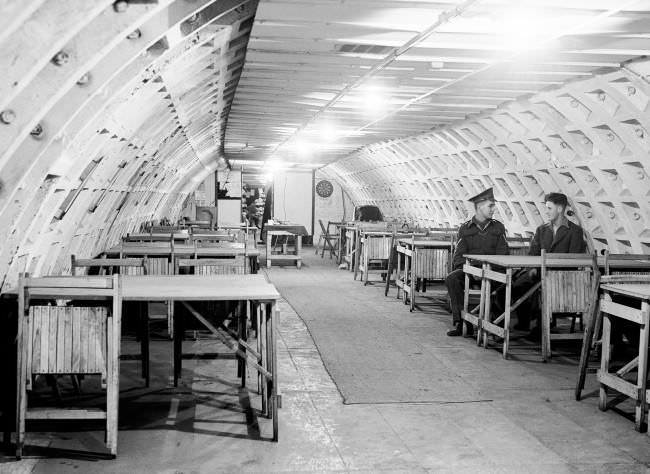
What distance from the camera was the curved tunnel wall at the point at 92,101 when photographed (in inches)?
139

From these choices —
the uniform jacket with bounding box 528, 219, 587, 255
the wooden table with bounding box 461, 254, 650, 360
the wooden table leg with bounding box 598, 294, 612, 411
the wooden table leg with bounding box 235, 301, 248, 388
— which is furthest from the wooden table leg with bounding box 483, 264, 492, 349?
the wooden table leg with bounding box 235, 301, 248, 388

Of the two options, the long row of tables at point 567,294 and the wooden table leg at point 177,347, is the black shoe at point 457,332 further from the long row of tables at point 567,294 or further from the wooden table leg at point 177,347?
the wooden table leg at point 177,347

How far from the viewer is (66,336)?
4.29m

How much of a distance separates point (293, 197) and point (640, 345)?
1739 centimetres

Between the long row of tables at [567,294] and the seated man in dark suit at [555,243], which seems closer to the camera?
the long row of tables at [567,294]

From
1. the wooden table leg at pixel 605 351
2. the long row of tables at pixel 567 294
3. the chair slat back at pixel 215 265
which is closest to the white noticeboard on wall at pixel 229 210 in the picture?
the long row of tables at pixel 567 294

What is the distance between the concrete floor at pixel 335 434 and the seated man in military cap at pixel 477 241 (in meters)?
2.35

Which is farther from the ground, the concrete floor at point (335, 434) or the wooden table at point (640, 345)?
the wooden table at point (640, 345)

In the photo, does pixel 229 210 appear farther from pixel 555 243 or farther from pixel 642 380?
pixel 642 380

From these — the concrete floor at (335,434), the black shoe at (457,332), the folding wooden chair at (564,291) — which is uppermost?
the folding wooden chair at (564,291)

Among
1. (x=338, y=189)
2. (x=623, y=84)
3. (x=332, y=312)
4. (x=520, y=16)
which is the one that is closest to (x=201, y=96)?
(x=332, y=312)

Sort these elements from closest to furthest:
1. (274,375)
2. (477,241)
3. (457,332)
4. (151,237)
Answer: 1. (274,375)
2. (457,332)
3. (477,241)
4. (151,237)

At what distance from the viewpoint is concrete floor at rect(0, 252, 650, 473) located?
14.2ft

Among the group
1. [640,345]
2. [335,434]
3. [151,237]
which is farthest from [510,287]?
[151,237]
